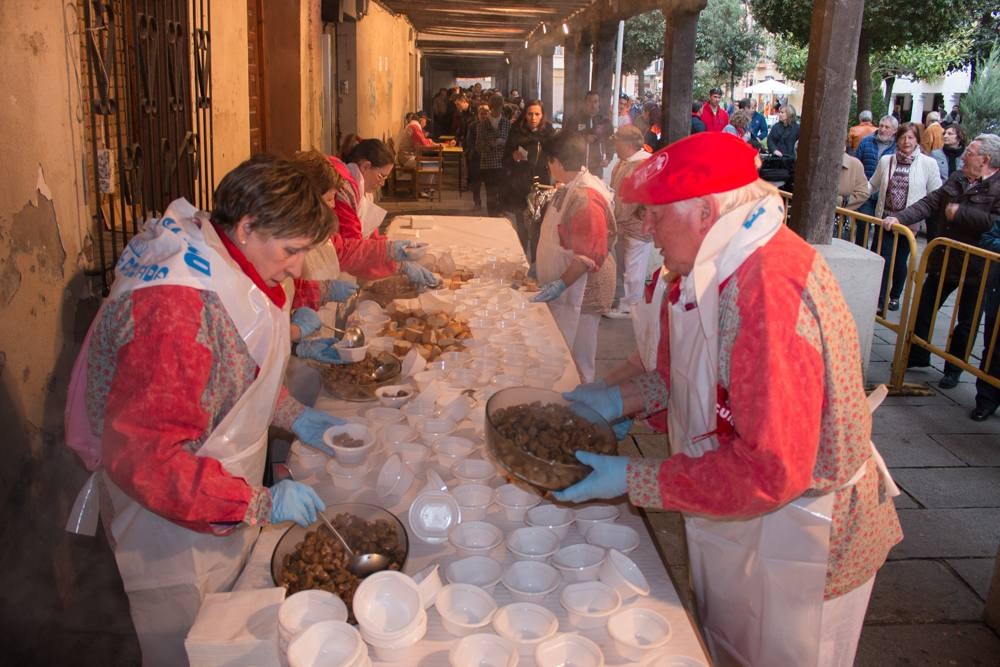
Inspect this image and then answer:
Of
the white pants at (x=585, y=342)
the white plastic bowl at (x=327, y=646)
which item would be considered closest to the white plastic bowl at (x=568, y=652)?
the white plastic bowl at (x=327, y=646)

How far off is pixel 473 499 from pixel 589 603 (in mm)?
561

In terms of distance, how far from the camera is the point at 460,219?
314 inches

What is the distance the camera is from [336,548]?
204 cm

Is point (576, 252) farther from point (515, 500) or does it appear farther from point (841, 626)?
point (841, 626)

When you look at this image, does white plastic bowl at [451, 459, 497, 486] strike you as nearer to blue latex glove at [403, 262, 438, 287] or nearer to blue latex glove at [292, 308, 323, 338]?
blue latex glove at [292, 308, 323, 338]

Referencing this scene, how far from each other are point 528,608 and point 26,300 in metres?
2.13

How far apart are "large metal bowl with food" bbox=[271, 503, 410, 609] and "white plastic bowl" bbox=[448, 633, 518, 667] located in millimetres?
312

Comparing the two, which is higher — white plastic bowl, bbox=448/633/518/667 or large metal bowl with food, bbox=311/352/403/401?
large metal bowl with food, bbox=311/352/403/401

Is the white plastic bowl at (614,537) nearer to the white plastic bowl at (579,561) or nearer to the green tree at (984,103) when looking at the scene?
the white plastic bowl at (579,561)

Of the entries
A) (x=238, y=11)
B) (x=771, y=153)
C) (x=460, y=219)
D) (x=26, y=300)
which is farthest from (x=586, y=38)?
(x=26, y=300)

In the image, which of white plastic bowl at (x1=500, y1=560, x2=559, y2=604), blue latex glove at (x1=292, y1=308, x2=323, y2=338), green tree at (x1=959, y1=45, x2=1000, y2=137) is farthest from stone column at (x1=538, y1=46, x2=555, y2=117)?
white plastic bowl at (x1=500, y1=560, x2=559, y2=604)

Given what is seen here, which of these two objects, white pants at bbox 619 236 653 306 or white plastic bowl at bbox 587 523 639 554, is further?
white pants at bbox 619 236 653 306

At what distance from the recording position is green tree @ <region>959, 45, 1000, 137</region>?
1733cm

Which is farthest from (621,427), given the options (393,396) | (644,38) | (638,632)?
(644,38)
